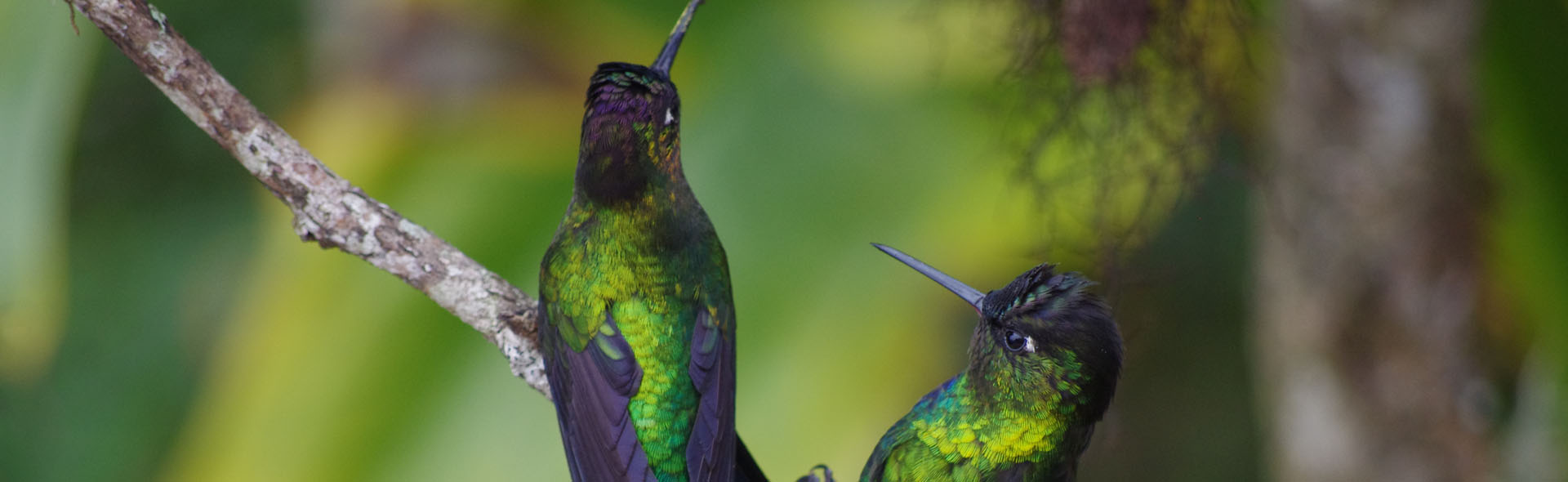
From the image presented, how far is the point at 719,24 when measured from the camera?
104 inches

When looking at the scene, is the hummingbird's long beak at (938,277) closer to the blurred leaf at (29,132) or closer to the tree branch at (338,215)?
the tree branch at (338,215)

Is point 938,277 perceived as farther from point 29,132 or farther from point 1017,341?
point 29,132

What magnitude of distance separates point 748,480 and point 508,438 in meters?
1.02

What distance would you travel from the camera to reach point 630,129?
3.95 ft

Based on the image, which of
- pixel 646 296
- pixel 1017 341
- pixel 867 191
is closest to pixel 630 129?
pixel 646 296

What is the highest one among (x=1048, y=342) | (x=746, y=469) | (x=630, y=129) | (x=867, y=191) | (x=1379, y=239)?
(x=867, y=191)

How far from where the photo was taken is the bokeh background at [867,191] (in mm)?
1797

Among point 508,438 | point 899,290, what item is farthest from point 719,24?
point 508,438

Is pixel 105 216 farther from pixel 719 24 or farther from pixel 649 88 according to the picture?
pixel 649 88

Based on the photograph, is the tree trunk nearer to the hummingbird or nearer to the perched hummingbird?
the perched hummingbird

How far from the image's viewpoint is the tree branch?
1173mm

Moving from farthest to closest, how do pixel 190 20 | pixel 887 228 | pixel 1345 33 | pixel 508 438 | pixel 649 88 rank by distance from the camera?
pixel 190 20
pixel 887 228
pixel 508 438
pixel 1345 33
pixel 649 88

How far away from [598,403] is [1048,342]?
0.44m

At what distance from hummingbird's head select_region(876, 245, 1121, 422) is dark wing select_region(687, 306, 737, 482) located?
26cm
